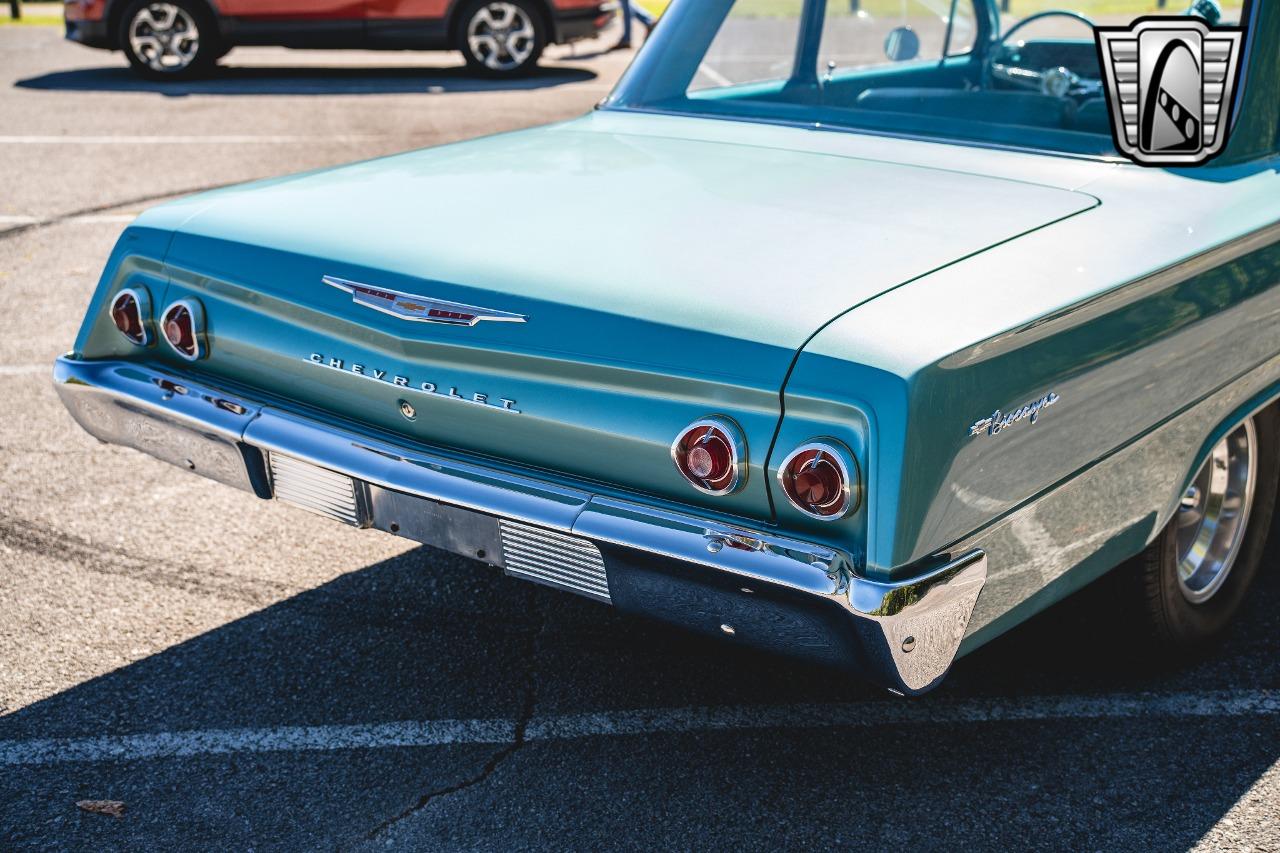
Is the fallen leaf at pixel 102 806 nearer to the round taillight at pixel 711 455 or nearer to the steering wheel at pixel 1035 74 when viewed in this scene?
the round taillight at pixel 711 455

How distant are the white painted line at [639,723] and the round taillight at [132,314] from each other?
2.96ft

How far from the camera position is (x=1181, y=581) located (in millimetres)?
3283

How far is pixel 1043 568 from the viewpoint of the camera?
2.56 m

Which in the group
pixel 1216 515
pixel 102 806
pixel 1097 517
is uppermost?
pixel 1097 517

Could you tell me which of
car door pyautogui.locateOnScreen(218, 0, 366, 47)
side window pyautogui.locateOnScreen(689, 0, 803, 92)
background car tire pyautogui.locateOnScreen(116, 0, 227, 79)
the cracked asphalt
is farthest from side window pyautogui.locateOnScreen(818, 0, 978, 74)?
background car tire pyautogui.locateOnScreen(116, 0, 227, 79)

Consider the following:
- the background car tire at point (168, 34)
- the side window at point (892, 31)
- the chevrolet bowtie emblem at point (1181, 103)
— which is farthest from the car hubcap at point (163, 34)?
the chevrolet bowtie emblem at point (1181, 103)

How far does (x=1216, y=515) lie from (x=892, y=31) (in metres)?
1.68

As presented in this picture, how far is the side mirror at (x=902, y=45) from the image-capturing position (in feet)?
13.0

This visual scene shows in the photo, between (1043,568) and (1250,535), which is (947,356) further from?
(1250,535)

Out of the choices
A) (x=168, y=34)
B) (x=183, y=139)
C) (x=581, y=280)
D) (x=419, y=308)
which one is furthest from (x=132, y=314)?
(x=168, y=34)

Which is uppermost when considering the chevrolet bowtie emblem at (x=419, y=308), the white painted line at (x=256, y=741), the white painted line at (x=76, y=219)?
the chevrolet bowtie emblem at (x=419, y=308)

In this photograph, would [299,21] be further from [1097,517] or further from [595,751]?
[1097,517]

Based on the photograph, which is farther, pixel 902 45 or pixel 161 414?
pixel 902 45

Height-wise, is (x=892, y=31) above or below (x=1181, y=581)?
above
